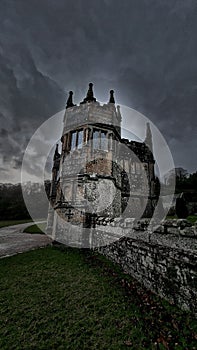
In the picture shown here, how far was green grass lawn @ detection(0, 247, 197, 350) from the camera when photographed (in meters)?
2.84

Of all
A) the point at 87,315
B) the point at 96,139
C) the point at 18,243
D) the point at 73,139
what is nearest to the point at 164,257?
the point at 87,315

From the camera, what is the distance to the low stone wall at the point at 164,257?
3168 millimetres

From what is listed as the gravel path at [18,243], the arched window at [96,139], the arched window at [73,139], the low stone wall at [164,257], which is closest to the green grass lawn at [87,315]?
the low stone wall at [164,257]

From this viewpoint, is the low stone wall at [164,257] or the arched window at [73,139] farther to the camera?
the arched window at [73,139]

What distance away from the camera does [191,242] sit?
320cm

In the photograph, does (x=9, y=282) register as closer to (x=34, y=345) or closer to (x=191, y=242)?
(x=34, y=345)

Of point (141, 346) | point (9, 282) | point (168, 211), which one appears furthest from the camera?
point (168, 211)

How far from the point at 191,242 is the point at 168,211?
21.5 metres

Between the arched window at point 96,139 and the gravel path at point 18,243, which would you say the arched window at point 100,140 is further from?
the gravel path at point 18,243

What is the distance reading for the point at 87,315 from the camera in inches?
142

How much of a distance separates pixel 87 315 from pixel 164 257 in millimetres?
2134

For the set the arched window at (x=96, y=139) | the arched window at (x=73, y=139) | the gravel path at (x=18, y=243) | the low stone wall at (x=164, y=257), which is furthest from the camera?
the arched window at (x=73, y=139)

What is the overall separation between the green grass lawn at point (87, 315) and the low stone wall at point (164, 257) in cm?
27

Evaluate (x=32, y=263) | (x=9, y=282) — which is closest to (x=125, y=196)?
(x=32, y=263)
